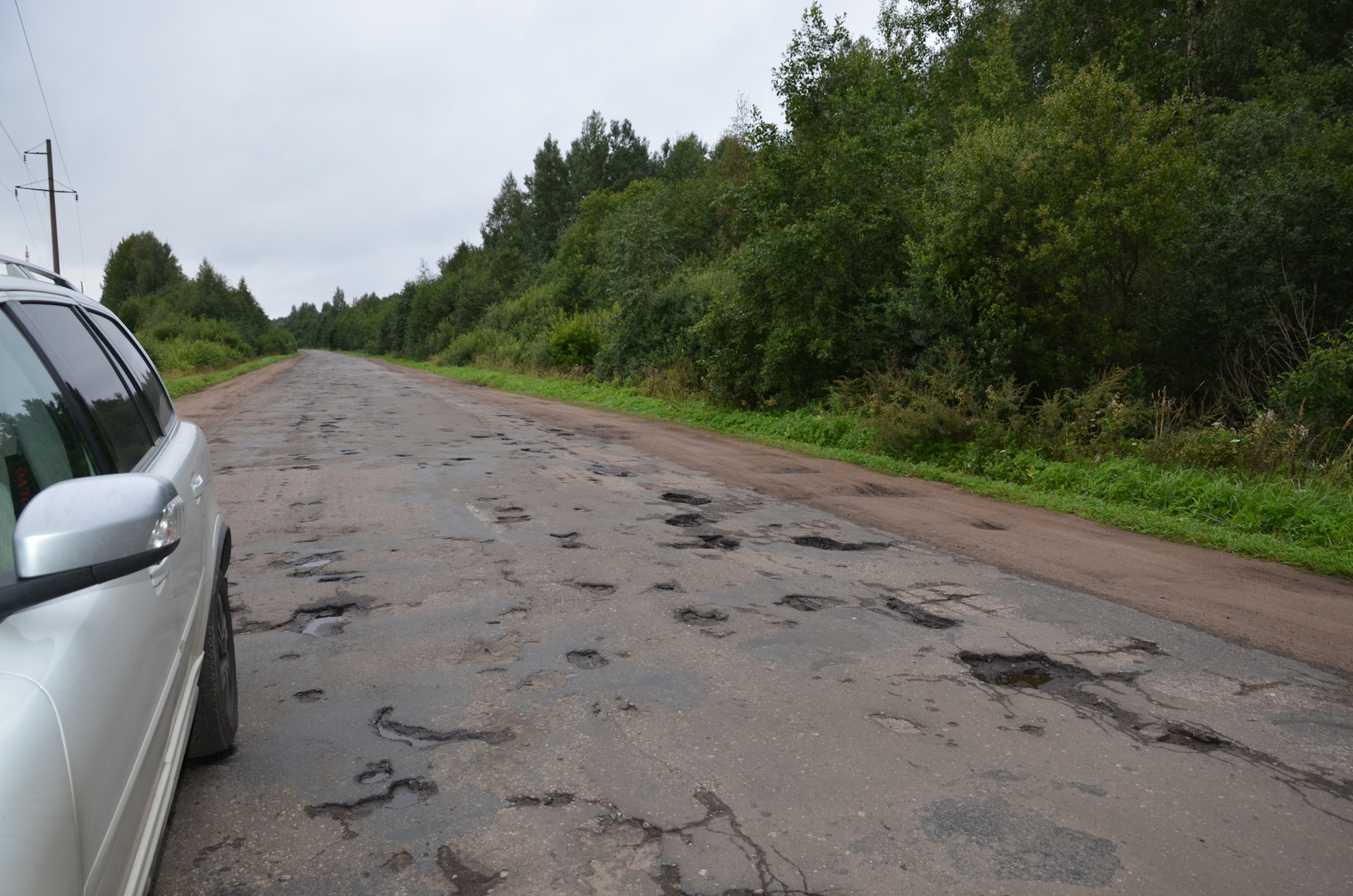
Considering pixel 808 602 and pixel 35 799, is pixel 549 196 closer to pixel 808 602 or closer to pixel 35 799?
pixel 808 602

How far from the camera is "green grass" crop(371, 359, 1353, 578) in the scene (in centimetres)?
720

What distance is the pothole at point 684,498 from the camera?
7828 millimetres

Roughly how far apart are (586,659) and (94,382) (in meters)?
2.30

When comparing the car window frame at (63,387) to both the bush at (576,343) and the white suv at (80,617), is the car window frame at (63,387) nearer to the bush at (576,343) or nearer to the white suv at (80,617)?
the white suv at (80,617)

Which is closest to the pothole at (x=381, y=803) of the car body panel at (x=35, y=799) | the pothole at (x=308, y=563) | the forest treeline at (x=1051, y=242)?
the car body panel at (x=35, y=799)

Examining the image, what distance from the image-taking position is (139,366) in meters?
3.38

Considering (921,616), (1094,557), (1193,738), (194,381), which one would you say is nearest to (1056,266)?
(1094,557)

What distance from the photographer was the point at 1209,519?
804 centimetres

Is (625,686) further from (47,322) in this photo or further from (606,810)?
(47,322)

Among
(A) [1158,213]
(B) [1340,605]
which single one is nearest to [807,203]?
(A) [1158,213]

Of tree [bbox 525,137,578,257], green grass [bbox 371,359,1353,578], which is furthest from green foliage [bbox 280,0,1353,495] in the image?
tree [bbox 525,137,578,257]

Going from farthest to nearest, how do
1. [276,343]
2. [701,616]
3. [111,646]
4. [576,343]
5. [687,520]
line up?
[276,343]
[576,343]
[687,520]
[701,616]
[111,646]

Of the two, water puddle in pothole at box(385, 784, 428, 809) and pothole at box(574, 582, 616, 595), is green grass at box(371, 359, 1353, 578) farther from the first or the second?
Answer: water puddle in pothole at box(385, 784, 428, 809)

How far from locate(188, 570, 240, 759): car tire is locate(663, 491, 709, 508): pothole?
4896 millimetres
